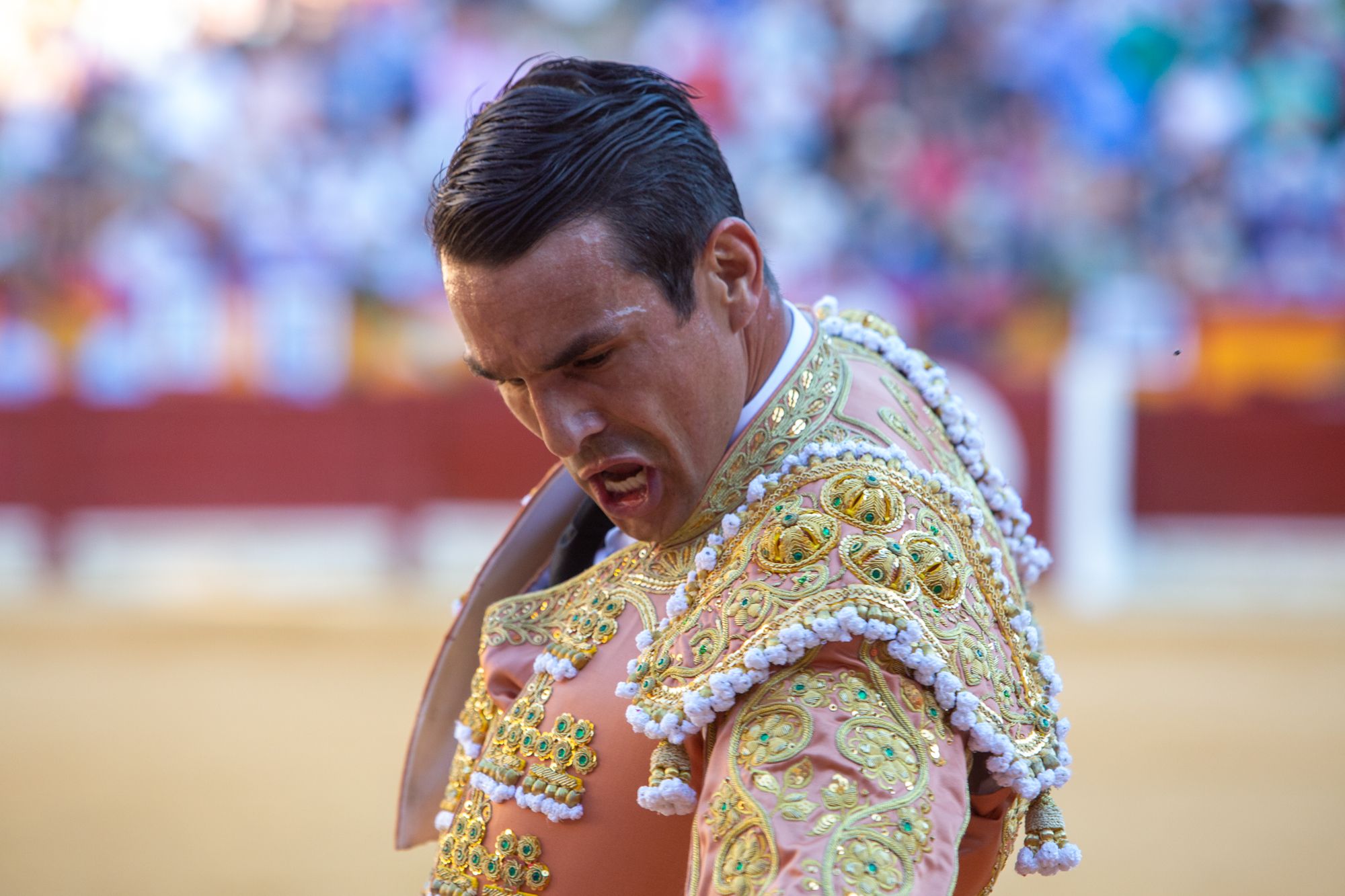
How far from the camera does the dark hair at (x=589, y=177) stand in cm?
115

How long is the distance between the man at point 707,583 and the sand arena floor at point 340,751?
285cm

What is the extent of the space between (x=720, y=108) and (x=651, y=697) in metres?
9.25

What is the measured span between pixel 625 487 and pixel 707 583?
112 millimetres

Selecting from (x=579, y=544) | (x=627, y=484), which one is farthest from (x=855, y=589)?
(x=579, y=544)

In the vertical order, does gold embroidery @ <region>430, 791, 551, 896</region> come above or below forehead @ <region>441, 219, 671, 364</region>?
below

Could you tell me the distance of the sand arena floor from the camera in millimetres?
4113

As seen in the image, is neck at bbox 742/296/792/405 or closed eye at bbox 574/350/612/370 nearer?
closed eye at bbox 574/350/612/370

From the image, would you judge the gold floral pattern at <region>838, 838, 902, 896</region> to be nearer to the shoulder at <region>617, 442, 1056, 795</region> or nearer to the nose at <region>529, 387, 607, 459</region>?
the shoulder at <region>617, 442, 1056, 795</region>

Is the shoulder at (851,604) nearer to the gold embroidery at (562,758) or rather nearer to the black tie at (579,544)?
the gold embroidery at (562,758)

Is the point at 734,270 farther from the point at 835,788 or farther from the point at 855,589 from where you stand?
the point at 835,788

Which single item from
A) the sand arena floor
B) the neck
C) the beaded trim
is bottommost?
the beaded trim

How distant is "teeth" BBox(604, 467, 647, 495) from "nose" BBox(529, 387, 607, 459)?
66mm

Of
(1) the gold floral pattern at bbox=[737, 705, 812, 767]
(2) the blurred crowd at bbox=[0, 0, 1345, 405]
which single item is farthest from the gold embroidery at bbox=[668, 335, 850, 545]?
(2) the blurred crowd at bbox=[0, 0, 1345, 405]

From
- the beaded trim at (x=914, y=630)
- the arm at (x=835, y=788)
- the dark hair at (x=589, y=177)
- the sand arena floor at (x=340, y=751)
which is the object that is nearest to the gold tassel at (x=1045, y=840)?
the beaded trim at (x=914, y=630)
